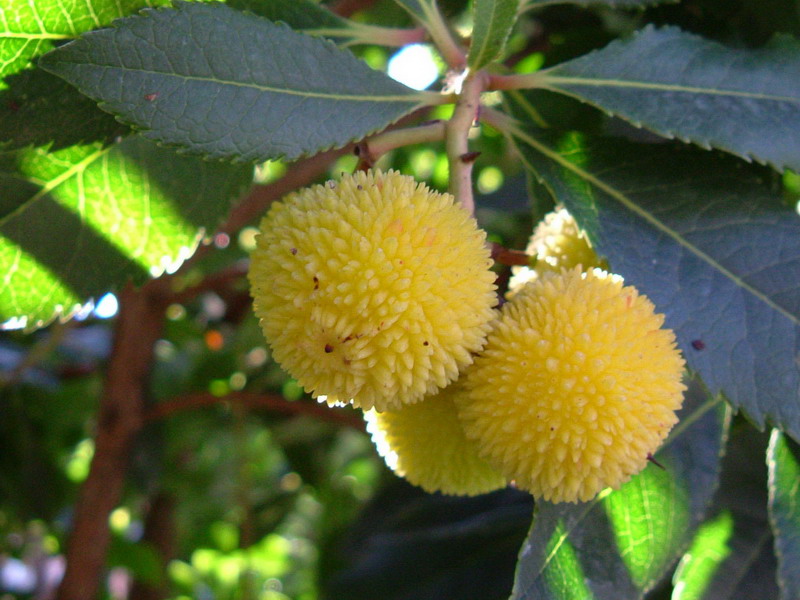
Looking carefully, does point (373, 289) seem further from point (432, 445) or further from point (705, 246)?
point (705, 246)

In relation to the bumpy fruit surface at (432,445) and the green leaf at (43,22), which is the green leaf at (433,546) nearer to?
the bumpy fruit surface at (432,445)

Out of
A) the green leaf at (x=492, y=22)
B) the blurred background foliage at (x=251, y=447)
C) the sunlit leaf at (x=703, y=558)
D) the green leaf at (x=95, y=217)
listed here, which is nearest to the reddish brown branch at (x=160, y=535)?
the blurred background foliage at (x=251, y=447)

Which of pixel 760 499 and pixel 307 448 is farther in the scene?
pixel 307 448

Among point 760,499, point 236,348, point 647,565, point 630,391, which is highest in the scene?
point 630,391

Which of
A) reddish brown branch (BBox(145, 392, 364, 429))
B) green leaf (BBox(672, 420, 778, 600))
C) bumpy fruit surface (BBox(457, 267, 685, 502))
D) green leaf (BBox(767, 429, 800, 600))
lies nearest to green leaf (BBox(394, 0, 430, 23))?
bumpy fruit surface (BBox(457, 267, 685, 502))

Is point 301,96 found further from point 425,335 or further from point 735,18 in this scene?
point 735,18

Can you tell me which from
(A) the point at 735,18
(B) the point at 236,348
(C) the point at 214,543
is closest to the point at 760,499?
(A) the point at 735,18

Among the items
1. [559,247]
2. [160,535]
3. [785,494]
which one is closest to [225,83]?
[559,247]

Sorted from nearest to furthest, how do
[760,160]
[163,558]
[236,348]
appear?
[760,160] → [236,348] → [163,558]
